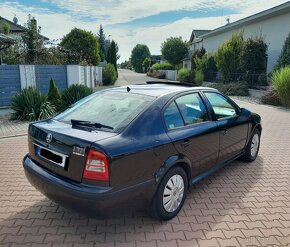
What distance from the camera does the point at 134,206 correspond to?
2900mm

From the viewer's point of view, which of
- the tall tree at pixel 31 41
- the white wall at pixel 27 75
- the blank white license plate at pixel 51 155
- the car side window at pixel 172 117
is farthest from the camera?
the tall tree at pixel 31 41

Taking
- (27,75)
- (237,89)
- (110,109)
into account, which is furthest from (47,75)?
(237,89)

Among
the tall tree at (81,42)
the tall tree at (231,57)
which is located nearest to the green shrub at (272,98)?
the tall tree at (231,57)

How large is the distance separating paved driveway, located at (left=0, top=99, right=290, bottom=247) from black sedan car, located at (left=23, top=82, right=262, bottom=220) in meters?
0.31

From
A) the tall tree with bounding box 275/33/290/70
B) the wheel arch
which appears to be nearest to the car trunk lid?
the wheel arch

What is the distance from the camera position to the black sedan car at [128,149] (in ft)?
8.82

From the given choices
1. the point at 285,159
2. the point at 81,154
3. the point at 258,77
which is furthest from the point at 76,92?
the point at 258,77

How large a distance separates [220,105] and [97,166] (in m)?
2.59

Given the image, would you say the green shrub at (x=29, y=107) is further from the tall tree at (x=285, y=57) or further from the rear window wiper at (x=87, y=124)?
the tall tree at (x=285, y=57)

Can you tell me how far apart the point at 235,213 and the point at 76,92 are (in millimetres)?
7792

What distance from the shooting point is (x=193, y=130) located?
3627mm

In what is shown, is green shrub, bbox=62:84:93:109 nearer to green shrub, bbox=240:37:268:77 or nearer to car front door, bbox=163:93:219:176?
car front door, bbox=163:93:219:176

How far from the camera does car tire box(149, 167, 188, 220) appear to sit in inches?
124

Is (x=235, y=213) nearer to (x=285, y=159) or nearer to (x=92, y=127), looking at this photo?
(x=92, y=127)
